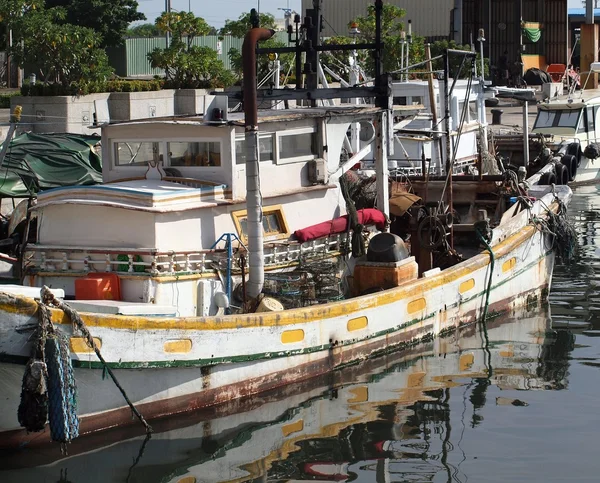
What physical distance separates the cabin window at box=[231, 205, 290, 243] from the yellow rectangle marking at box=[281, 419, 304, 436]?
2453 mm

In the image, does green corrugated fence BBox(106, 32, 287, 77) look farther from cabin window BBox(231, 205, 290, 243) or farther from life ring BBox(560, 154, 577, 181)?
cabin window BBox(231, 205, 290, 243)

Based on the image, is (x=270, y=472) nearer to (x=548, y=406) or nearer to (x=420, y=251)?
(x=548, y=406)

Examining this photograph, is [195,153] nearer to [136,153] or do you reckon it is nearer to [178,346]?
[136,153]

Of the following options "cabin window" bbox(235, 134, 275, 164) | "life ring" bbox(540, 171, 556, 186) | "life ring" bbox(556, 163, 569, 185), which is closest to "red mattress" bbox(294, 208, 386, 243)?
"cabin window" bbox(235, 134, 275, 164)

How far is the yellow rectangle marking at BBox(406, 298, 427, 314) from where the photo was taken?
14.8 m

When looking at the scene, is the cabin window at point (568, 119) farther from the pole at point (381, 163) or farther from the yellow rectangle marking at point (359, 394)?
the yellow rectangle marking at point (359, 394)

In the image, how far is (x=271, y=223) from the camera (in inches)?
559

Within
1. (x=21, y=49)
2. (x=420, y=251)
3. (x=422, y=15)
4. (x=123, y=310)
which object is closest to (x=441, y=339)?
(x=420, y=251)

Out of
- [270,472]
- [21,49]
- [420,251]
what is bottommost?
[270,472]

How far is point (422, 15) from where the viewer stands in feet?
195

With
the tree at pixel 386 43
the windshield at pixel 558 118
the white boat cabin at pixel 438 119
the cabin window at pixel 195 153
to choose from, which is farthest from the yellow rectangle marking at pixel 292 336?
the tree at pixel 386 43

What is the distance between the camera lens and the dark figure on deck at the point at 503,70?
5278 cm

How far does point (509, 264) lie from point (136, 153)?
20.6 ft

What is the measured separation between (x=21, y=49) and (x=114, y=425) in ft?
83.4
